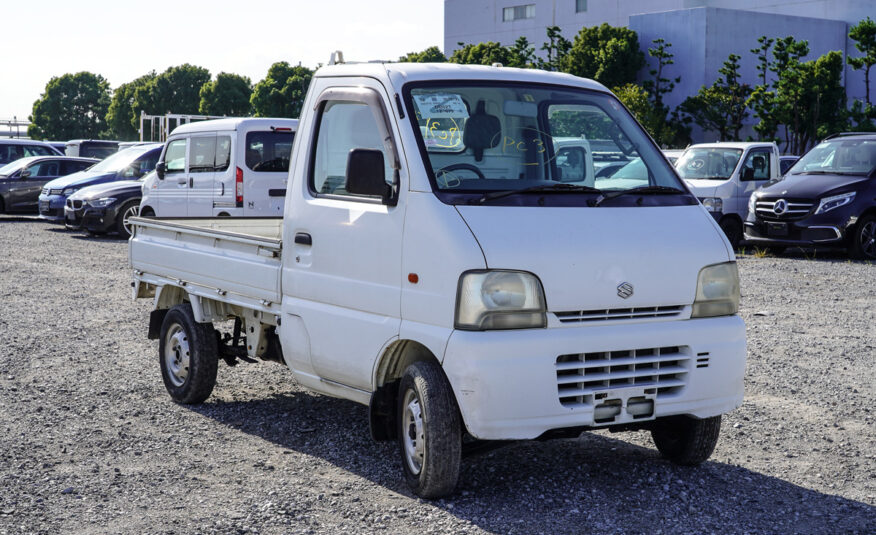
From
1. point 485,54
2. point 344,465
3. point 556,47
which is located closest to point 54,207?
point 344,465

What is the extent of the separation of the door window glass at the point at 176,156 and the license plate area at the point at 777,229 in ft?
30.2

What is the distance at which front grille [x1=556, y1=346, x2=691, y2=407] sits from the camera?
15.7 feet

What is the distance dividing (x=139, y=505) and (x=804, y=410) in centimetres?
430

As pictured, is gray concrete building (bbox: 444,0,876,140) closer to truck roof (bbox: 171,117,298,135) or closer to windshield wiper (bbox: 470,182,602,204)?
truck roof (bbox: 171,117,298,135)

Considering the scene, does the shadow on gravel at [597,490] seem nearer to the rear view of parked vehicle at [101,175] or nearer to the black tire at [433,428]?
the black tire at [433,428]

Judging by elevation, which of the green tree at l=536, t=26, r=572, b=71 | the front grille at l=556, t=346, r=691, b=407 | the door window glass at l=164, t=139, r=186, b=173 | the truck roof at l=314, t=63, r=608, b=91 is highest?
the green tree at l=536, t=26, r=572, b=71

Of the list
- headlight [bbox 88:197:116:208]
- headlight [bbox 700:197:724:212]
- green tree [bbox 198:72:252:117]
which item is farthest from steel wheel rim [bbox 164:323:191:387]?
green tree [bbox 198:72:252:117]

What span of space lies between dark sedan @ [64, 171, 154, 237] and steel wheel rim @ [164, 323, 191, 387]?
13.6 meters

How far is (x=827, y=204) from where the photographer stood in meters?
16.3

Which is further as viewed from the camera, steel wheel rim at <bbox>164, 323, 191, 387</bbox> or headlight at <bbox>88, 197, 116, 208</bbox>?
headlight at <bbox>88, 197, 116, 208</bbox>

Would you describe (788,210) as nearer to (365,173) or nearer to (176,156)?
(176,156)

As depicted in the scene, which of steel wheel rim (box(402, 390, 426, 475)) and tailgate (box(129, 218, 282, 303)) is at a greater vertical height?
tailgate (box(129, 218, 282, 303))

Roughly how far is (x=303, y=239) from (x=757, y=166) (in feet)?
48.8

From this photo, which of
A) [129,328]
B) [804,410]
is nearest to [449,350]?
[804,410]
